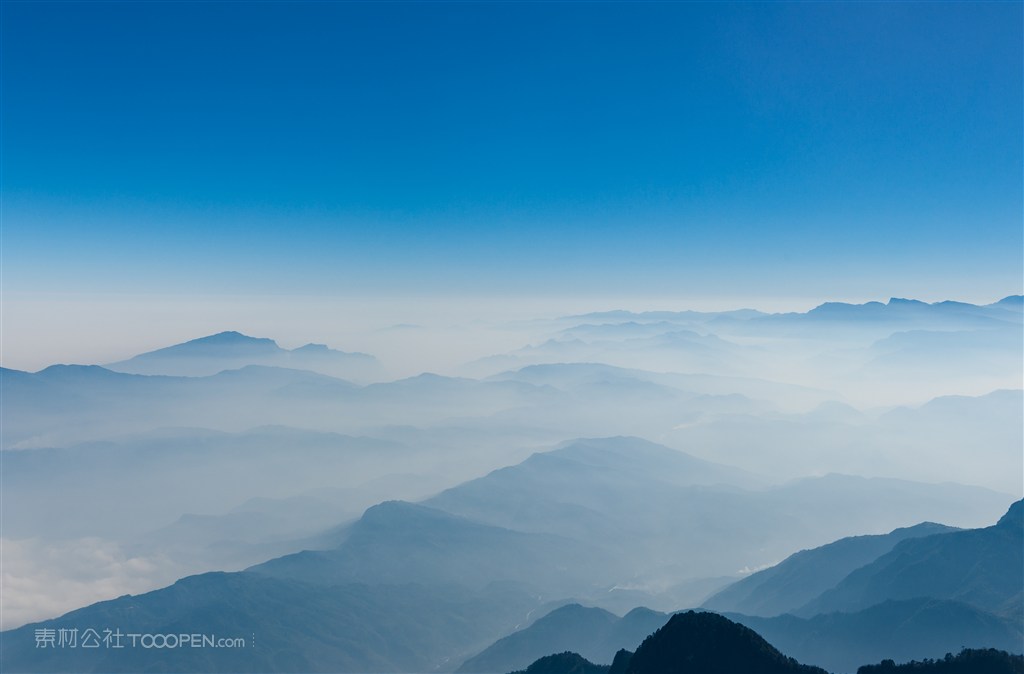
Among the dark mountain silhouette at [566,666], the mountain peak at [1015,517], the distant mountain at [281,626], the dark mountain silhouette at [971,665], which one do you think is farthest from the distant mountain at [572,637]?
the dark mountain silhouette at [971,665]

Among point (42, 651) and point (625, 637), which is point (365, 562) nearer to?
point (42, 651)

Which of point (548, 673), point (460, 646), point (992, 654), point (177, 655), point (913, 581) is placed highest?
point (992, 654)

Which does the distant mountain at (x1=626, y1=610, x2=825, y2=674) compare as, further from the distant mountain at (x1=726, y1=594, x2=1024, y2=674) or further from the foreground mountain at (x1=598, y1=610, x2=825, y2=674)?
the distant mountain at (x1=726, y1=594, x2=1024, y2=674)

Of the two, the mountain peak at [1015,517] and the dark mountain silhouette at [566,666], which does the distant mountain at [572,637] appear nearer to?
the dark mountain silhouette at [566,666]

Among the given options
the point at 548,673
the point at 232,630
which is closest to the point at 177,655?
the point at 232,630


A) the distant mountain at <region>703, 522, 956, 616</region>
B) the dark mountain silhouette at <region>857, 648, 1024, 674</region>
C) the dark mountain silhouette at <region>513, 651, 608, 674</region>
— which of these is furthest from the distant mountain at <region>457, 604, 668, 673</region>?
the dark mountain silhouette at <region>857, 648, 1024, 674</region>

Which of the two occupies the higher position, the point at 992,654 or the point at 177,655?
the point at 992,654

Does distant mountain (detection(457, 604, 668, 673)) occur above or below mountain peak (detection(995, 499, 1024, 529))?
below
